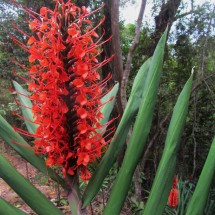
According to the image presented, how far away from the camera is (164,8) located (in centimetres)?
576

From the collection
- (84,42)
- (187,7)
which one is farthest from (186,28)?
(84,42)

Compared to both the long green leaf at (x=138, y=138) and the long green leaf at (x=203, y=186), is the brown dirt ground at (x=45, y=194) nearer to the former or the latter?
the long green leaf at (x=138, y=138)

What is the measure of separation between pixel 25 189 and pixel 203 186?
1.75 ft

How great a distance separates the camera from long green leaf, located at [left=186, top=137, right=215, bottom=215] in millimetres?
814

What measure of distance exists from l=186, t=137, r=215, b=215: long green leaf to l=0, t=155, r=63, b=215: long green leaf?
1.39 ft

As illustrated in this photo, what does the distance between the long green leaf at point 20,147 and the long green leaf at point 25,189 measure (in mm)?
116

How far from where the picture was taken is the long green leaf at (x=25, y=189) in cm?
87

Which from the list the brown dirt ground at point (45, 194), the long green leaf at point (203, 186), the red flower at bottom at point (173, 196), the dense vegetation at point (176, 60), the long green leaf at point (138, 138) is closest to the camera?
the long green leaf at point (203, 186)

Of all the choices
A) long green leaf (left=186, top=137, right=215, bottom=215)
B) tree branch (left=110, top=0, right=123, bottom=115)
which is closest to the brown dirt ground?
tree branch (left=110, top=0, right=123, bottom=115)

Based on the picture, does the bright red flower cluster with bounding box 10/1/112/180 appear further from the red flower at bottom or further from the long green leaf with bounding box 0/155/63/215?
the red flower at bottom

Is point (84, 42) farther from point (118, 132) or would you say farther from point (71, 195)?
point (71, 195)

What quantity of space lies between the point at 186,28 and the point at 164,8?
0.70 metres

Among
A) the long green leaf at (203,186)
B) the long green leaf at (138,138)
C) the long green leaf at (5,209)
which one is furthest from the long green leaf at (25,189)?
the long green leaf at (203,186)

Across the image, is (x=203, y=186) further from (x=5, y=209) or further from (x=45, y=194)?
(x=45, y=194)
